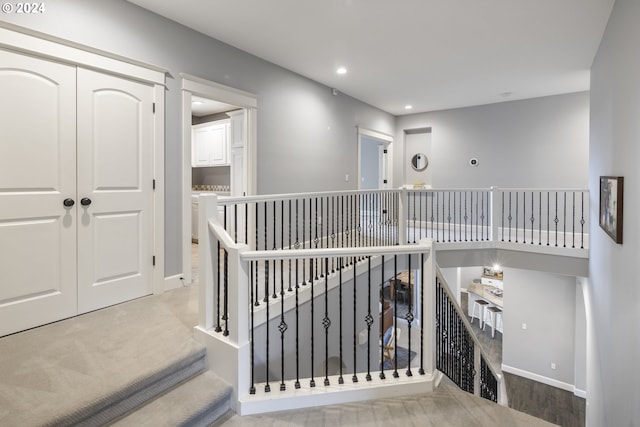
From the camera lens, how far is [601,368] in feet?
11.8

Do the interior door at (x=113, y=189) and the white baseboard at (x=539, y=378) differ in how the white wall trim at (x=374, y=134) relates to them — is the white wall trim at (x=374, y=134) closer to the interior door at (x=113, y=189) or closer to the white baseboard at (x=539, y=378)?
the interior door at (x=113, y=189)

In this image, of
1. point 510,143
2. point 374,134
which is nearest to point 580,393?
point 510,143

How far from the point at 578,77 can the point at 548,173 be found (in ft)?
5.89

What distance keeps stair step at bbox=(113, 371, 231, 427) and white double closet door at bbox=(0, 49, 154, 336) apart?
1395 mm

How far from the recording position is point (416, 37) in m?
3.79

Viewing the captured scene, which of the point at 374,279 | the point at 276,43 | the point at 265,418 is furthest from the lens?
the point at 374,279

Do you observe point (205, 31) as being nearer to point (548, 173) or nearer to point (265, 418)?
point (265, 418)

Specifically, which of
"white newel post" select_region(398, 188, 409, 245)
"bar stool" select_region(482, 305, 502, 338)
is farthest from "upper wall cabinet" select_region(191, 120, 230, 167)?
"bar stool" select_region(482, 305, 502, 338)

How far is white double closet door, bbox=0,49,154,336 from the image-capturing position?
A: 2.43m

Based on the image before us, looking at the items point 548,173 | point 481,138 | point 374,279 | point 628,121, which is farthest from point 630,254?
point 481,138

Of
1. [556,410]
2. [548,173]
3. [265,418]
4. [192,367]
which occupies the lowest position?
[556,410]

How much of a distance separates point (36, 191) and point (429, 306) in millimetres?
3059

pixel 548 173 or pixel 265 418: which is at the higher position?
pixel 548 173

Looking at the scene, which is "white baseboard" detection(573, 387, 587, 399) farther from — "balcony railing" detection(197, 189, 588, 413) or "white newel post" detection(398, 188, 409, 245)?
"white newel post" detection(398, 188, 409, 245)
